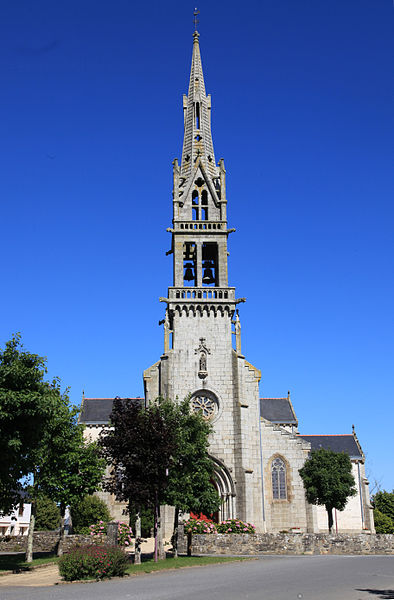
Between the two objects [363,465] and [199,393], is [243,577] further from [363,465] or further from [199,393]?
[363,465]

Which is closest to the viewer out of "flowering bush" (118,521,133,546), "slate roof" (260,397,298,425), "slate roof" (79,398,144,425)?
"flowering bush" (118,521,133,546)

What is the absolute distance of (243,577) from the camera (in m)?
18.6

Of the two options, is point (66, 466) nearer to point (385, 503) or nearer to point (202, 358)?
point (202, 358)

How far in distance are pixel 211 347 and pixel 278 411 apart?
25.6m

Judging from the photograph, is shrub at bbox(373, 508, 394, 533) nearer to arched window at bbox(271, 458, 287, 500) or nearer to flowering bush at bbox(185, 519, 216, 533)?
arched window at bbox(271, 458, 287, 500)

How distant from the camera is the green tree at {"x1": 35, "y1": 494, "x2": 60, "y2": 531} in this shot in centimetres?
5589

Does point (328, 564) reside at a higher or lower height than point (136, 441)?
lower

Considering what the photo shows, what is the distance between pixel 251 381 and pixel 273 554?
53.3ft

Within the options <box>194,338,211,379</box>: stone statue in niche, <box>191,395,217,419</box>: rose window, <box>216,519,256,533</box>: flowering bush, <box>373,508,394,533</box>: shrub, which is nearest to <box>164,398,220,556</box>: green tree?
<box>216,519,256,533</box>: flowering bush

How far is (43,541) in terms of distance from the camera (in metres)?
37.4

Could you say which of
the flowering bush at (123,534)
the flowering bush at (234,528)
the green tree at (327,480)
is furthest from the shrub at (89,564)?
the green tree at (327,480)

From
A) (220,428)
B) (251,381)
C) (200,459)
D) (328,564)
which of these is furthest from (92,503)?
(328,564)

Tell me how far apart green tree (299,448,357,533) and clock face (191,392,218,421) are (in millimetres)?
7968

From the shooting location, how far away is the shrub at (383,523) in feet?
188
